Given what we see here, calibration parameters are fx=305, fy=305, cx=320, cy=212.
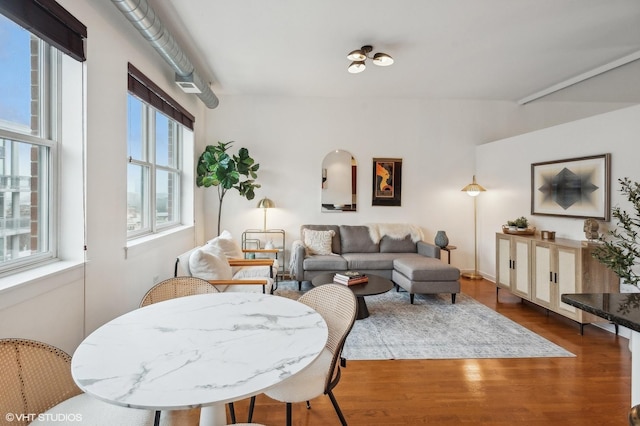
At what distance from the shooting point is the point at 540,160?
4.00 metres

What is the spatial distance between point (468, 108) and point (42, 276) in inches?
229

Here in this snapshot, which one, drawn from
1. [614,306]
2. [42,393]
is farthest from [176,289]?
[614,306]

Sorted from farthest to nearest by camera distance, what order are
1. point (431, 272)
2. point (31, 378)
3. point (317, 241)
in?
point (317, 241) → point (431, 272) → point (31, 378)

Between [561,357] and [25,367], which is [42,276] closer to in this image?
[25,367]

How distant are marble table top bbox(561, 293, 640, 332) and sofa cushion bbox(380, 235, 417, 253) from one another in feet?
11.8

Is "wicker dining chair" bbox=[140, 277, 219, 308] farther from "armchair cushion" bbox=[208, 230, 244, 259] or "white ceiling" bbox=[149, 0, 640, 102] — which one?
"white ceiling" bbox=[149, 0, 640, 102]

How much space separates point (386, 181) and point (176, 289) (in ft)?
13.1

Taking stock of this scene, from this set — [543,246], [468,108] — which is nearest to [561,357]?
[543,246]

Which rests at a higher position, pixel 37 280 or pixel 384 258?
pixel 37 280

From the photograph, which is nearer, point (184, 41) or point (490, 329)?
point (490, 329)

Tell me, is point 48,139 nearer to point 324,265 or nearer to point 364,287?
point 364,287

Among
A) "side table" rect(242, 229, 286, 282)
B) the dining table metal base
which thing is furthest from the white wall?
the dining table metal base

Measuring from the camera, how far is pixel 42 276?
1651 millimetres

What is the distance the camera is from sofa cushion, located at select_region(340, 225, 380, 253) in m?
4.79
